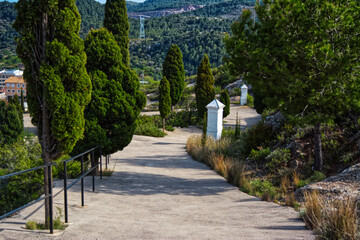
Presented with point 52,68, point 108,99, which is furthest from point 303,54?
point 52,68

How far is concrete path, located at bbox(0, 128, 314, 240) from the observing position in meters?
4.00

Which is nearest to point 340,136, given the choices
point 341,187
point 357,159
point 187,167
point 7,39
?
point 357,159

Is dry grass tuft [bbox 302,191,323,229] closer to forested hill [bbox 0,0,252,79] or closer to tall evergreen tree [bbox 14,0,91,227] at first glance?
tall evergreen tree [bbox 14,0,91,227]

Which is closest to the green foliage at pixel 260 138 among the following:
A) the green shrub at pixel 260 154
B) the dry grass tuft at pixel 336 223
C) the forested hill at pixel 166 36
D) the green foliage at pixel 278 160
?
the green shrub at pixel 260 154

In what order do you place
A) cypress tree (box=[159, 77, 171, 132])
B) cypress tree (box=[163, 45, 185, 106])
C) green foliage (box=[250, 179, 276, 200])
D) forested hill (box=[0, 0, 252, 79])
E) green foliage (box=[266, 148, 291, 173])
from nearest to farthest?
green foliage (box=[250, 179, 276, 200]), green foliage (box=[266, 148, 291, 173]), cypress tree (box=[159, 77, 171, 132]), cypress tree (box=[163, 45, 185, 106]), forested hill (box=[0, 0, 252, 79])

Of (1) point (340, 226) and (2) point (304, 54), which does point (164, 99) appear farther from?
(1) point (340, 226)

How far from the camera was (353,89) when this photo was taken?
6.68 metres

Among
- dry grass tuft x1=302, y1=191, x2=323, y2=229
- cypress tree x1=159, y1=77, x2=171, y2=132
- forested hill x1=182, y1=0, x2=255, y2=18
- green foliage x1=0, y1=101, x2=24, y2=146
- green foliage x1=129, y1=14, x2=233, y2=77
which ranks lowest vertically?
green foliage x1=0, y1=101, x2=24, y2=146

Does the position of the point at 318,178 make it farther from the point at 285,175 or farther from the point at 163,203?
the point at 163,203

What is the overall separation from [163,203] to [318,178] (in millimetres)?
3553

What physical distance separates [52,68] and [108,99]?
149 inches

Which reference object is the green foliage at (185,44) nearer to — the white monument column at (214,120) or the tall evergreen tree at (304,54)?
the white monument column at (214,120)

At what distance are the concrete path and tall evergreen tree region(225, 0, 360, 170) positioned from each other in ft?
8.62

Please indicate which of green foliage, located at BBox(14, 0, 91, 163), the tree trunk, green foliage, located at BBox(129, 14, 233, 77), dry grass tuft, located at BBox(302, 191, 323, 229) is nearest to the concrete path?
dry grass tuft, located at BBox(302, 191, 323, 229)
